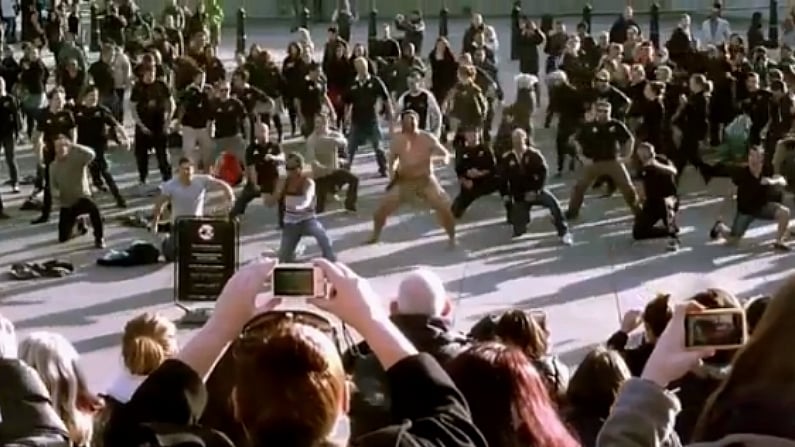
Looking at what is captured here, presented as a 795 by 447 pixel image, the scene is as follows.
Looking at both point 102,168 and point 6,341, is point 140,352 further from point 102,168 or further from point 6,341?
point 102,168

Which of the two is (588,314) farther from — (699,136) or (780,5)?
(780,5)

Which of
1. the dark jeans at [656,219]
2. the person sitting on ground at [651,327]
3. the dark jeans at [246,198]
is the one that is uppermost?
the person sitting on ground at [651,327]

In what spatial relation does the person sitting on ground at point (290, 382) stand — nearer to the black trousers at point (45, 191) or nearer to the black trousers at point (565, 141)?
the black trousers at point (45, 191)

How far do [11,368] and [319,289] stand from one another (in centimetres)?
95

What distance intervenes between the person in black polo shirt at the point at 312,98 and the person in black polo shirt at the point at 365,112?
0.92 metres

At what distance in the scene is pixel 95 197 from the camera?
20.0 metres

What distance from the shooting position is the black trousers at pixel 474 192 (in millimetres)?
17953

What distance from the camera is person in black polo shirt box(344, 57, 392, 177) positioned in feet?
67.3

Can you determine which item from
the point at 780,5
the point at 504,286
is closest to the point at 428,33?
the point at 780,5

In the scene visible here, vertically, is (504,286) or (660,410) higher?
(660,410)

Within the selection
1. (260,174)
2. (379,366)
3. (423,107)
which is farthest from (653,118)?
(379,366)

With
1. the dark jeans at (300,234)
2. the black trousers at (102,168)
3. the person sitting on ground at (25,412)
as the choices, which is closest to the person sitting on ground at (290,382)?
the person sitting on ground at (25,412)

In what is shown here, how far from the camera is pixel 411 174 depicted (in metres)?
17.2

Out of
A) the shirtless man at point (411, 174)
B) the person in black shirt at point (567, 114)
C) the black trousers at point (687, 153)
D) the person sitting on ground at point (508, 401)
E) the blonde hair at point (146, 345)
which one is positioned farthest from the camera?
the person in black shirt at point (567, 114)
